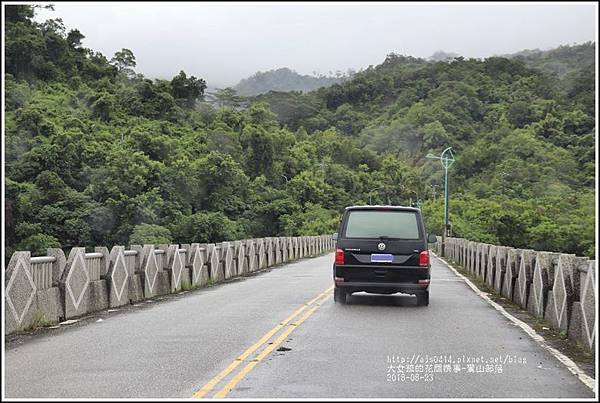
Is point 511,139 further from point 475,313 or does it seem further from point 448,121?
point 475,313

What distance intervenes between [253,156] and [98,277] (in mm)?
83708

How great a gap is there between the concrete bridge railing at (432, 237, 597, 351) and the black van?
6.88ft

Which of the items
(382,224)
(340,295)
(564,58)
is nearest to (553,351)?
(382,224)

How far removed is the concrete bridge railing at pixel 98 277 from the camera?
1241 centimetres

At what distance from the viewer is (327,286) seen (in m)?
21.5

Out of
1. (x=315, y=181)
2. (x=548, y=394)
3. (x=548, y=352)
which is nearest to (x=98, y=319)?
(x=548, y=352)

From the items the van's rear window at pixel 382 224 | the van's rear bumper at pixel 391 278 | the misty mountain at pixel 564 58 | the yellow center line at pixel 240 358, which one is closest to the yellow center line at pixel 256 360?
the yellow center line at pixel 240 358

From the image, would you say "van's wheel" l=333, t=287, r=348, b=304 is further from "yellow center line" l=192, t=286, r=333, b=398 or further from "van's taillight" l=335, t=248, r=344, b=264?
"yellow center line" l=192, t=286, r=333, b=398

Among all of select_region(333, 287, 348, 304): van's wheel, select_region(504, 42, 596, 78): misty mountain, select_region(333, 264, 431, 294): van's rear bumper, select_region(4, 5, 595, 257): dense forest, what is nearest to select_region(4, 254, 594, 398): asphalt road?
select_region(333, 264, 431, 294): van's rear bumper

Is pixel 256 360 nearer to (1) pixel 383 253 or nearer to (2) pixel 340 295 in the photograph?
(1) pixel 383 253

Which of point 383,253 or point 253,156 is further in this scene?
point 253,156

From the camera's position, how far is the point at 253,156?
9944 centimetres

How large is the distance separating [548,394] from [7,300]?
7988 millimetres

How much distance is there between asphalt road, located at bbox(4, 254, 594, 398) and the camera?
A: 7.93 m
